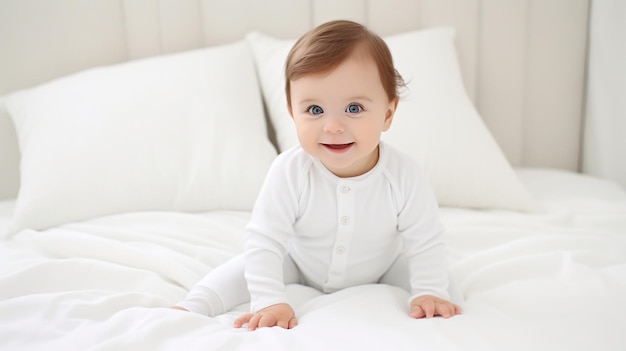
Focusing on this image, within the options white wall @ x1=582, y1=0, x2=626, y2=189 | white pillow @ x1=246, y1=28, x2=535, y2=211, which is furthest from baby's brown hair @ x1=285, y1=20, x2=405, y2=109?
white wall @ x1=582, y1=0, x2=626, y2=189

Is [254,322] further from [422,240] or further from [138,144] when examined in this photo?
[138,144]

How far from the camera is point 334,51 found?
2.76 ft

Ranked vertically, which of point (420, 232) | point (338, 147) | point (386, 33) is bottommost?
point (420, 232)

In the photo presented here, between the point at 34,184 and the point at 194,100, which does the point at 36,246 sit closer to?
the point at 34,184

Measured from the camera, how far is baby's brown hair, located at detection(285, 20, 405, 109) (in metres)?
0.84

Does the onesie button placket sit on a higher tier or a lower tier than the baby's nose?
lower

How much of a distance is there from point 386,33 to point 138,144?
0.83 metres

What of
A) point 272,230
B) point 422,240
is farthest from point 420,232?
point 272,230

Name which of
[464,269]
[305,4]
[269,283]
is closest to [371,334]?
[269,283]

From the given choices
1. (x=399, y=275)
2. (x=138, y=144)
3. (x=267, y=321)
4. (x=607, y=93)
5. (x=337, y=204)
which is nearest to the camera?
(x=267, y=321)

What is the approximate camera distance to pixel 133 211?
53.0 inches

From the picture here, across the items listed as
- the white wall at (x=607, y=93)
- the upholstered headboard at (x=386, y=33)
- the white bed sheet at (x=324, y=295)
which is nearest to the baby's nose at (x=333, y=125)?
the white bed sheet at (x=324, y=295)

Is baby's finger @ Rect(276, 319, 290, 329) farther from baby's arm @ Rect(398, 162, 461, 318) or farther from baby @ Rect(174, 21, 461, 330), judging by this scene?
baby's arm @ Rect(398, 162, 461, 318)

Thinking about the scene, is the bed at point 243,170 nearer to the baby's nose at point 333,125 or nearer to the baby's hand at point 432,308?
the baby's hand at point 432,308
